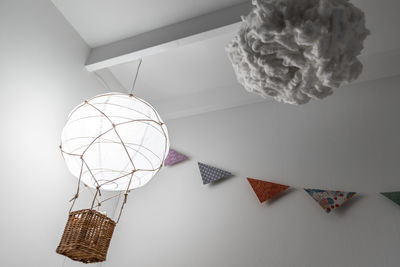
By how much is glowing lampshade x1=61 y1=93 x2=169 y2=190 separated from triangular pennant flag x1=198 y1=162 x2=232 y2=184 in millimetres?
678

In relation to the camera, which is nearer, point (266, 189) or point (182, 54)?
point (266, 189)

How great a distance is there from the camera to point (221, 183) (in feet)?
7.56

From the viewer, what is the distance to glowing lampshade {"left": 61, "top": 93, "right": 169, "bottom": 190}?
1.61 meters

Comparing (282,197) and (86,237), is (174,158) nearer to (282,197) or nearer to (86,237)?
(282,197)

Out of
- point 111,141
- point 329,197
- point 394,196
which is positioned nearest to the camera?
point 111,141

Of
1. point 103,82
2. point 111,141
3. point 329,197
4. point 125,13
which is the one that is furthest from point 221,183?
point 125,13

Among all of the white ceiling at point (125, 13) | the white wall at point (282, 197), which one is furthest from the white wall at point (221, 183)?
the white ceiling at point (125, 13)

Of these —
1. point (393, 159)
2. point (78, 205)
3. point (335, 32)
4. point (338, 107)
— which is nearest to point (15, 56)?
point (78, 205)

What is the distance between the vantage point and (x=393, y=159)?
200cm

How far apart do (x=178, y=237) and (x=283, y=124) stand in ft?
3.62

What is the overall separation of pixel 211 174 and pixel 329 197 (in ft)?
2.60

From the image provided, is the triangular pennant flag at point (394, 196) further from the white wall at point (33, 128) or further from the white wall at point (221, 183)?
the white wall at point (33, 128)

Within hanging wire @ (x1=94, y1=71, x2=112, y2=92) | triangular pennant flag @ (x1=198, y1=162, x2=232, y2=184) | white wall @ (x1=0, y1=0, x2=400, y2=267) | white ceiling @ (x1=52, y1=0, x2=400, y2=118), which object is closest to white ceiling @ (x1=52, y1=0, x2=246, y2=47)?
white ceiling @ (x1=52, y1=0, x2=400, y2=118)

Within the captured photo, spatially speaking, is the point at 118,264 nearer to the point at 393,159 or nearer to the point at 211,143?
the point at 211,143
